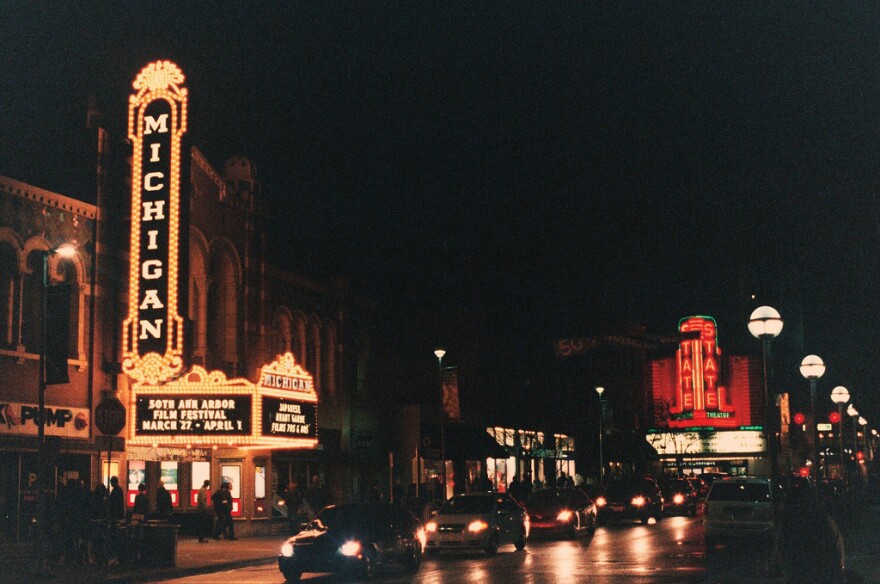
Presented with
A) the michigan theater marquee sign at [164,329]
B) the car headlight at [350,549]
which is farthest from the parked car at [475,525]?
the michigan theater marquee sign at [164,329]

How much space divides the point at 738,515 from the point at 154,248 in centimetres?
1696

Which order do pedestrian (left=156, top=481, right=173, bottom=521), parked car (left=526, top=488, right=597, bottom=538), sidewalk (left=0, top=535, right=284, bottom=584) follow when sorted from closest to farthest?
sidewalk (left=0, top=535, right=284, bottom=584)
pedestrian (left=156, top=481, right=173, bottom=521)
parked car (left=526, top=488, right=597, bottom=538)

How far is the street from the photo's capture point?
2089cm

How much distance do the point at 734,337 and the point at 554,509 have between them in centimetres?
11456

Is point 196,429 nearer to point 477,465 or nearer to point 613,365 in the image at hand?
point 477,465

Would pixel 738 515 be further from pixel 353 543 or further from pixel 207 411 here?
pixel 207 411

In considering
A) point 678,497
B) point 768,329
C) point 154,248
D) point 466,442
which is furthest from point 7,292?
point 678,497

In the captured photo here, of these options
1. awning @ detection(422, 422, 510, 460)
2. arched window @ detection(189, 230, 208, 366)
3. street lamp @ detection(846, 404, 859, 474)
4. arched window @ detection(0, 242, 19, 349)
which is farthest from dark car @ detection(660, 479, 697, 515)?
arched window @ detection(0, 242, 19, 349)

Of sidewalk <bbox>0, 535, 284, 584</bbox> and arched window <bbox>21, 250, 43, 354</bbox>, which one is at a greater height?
arched window <bbox>21, 250, 43, 354</bbox>

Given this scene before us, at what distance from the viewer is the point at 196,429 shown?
32.7m

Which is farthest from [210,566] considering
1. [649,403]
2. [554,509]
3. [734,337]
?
[734,337]

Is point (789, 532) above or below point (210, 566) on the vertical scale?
above

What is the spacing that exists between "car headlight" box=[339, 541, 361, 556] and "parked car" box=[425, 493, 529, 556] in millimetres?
6800

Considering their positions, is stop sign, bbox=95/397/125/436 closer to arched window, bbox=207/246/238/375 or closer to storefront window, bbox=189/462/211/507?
storefront window, bbox=189/462/211/507
